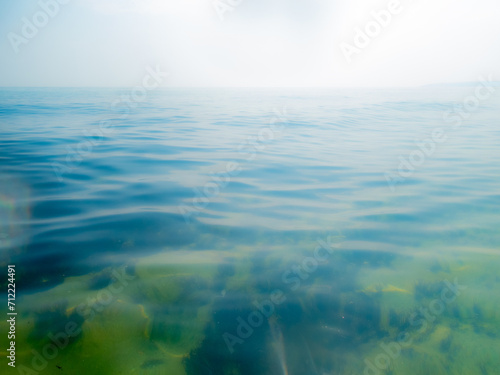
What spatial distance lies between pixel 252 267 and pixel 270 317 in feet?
2.38

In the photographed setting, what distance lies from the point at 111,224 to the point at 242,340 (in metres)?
2.61

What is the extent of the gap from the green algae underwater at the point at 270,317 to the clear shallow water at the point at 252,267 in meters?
0.01

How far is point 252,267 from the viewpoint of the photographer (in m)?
3.24

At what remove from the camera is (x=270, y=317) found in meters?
2.58

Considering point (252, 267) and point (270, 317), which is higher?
point (252, 267)

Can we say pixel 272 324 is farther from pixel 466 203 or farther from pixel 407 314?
pixel 466 203

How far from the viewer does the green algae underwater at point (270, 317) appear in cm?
216

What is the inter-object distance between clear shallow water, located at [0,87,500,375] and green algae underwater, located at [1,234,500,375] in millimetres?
11

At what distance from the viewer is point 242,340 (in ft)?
7.70

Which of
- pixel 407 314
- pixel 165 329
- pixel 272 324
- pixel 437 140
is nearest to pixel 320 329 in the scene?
pixel 272 324

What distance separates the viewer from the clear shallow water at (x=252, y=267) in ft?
7.34

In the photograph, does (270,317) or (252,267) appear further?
(252,267)

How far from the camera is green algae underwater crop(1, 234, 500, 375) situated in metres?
2.16

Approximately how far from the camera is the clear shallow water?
2.24 m
